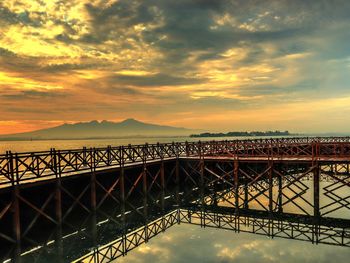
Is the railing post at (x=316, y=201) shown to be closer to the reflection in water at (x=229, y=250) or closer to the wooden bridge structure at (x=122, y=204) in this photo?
the wooden bridge structure at (x=122, y=204)

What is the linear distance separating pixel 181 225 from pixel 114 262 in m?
5.94

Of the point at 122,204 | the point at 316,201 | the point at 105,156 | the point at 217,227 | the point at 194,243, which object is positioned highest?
the point at 105,156

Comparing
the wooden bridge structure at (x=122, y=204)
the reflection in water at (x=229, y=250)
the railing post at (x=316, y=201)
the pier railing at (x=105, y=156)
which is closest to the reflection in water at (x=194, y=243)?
the reflection in water at (x=229, y=250)

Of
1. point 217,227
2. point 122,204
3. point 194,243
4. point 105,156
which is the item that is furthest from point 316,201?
point 105,156

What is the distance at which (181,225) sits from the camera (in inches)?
734

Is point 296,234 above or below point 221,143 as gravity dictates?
below

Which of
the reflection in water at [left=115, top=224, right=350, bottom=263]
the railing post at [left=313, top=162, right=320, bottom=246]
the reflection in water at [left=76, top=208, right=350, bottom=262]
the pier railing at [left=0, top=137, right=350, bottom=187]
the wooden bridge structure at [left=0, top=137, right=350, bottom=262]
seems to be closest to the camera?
the reflection in water at [left=115, top=224, right=350, bottom=263]

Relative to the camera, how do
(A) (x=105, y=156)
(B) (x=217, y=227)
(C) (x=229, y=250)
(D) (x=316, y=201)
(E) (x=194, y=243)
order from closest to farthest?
(C) (x=229, y=250), (E) (x=194, y=243), (B) (x=217, y=227), (D) (x=316, y=201), (A) (x=105, y=156)

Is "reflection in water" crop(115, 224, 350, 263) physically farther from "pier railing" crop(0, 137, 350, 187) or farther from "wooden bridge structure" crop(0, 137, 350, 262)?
"pier railing" crop(0, 137, 350, 187)

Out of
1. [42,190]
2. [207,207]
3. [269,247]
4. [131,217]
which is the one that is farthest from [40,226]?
[269,247]

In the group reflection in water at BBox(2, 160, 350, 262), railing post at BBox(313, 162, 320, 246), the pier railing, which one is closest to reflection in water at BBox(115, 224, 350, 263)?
reflection in water at BBox(2, 160, 350, 262)

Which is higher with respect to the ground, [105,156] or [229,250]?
[105,156]

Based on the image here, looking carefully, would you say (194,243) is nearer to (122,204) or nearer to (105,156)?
(122,204)

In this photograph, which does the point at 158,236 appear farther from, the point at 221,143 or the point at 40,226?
the point at 221,143
